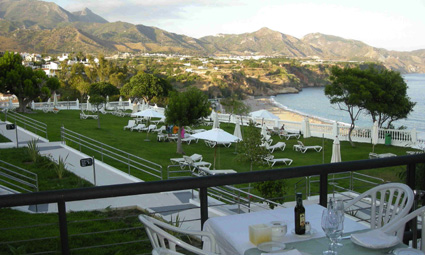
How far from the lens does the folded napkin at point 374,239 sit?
2.06 meters

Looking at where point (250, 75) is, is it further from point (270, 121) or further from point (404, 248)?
point (404, 248)

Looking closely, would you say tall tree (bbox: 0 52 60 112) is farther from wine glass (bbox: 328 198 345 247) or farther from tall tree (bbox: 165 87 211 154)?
wine glass (bbox: 328 198 345 247)

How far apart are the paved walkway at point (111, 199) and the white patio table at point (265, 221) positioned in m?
4.00

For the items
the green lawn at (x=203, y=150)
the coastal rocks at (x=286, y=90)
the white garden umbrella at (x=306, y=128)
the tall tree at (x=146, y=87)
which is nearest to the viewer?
the green lawn at (x=203, y=150)

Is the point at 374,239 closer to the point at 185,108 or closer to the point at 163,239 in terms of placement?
the point at 163,239

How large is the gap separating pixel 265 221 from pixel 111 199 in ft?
31.6

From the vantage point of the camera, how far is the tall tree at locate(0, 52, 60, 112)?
111 ft

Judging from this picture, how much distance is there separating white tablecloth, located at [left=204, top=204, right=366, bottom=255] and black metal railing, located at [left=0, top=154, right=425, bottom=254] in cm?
11

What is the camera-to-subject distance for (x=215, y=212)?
10.2m

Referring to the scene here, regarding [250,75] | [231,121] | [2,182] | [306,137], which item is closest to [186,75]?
[250,75]

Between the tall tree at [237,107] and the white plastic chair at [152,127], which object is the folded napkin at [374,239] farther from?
the tall tree at [237,107]

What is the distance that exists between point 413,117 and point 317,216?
2824 inches

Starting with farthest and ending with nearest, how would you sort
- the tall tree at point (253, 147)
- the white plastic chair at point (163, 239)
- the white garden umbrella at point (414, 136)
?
1. the white garden umbrella at point (414, 136)
2. the tall tree at point (253, 147)
3. the white plastic chair at point (163, 239)

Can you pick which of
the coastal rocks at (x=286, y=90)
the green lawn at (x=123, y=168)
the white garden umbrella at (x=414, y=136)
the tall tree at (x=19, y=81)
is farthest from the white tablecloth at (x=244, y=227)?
the coastal rocks at (x=286, y=90)
